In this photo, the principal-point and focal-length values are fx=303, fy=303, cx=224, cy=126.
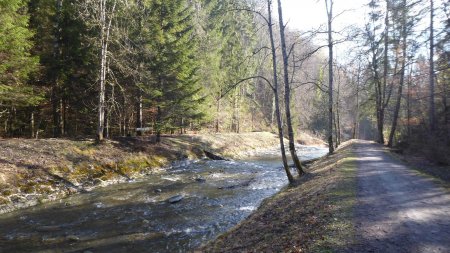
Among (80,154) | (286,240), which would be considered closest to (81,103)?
(80,154)

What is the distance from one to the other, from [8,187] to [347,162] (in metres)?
15.5

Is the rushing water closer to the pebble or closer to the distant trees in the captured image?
the pebble

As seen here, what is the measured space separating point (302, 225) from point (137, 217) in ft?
20.8

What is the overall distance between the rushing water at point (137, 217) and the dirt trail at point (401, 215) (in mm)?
4494

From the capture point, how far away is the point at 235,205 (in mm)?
12586

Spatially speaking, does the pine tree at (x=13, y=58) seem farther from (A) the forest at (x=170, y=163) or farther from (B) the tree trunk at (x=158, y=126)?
(B) the tree trunk at (x=158, y=126)

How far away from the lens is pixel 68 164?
622 inches

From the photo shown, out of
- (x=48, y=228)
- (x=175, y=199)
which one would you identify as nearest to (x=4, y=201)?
(x=48, y=228)

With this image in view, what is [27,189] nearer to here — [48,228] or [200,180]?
[48,228]

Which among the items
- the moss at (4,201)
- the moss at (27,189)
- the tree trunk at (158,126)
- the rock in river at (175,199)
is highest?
the tree trunk at (158,126)

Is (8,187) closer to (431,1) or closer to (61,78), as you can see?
(61,78)

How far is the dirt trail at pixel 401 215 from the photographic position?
580 centimetres

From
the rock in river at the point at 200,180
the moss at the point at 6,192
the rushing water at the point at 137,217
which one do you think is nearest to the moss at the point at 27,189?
the moss at the point at 6,192

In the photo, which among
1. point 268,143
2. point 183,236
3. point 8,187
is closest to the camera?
point 183,236
